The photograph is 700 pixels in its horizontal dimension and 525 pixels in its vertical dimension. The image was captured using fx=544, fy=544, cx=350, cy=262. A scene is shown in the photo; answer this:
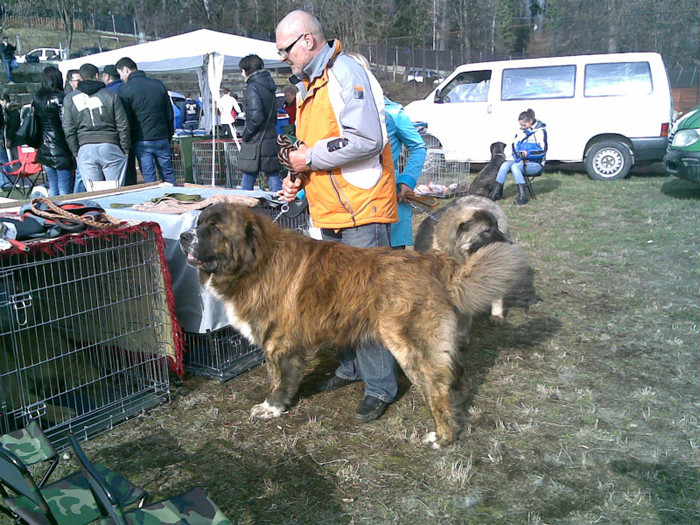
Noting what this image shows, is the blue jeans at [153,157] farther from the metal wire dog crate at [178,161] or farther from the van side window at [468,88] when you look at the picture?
the van side window at [468,88]

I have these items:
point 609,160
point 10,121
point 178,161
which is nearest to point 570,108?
point 609,160

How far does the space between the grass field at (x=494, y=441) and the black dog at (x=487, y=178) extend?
307 centimetres

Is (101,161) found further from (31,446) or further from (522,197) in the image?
(522,197)

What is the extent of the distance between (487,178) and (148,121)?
5102 millimetres

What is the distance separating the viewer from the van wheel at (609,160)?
12211 millimetres

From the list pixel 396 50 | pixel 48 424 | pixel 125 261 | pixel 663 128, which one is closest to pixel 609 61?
pixel 663 128

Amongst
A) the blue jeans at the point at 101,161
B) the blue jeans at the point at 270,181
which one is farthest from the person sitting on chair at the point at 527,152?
the blue jeans at the point at 101,161

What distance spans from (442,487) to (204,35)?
37.1ft

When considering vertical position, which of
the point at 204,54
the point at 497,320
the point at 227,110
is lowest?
the point at 497,320

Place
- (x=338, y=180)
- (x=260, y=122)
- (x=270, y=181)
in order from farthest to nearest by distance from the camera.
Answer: (x=270, y=181) → (x=260, y=122) → (x=338, y=180)

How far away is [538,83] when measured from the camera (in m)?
12.6

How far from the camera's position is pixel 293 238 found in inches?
135

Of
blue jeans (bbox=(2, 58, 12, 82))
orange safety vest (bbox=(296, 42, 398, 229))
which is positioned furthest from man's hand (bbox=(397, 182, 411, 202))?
blue jeans (bbox=(2, 58, 12, 82))

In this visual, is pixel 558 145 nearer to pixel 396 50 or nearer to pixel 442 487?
pixel 442 487
